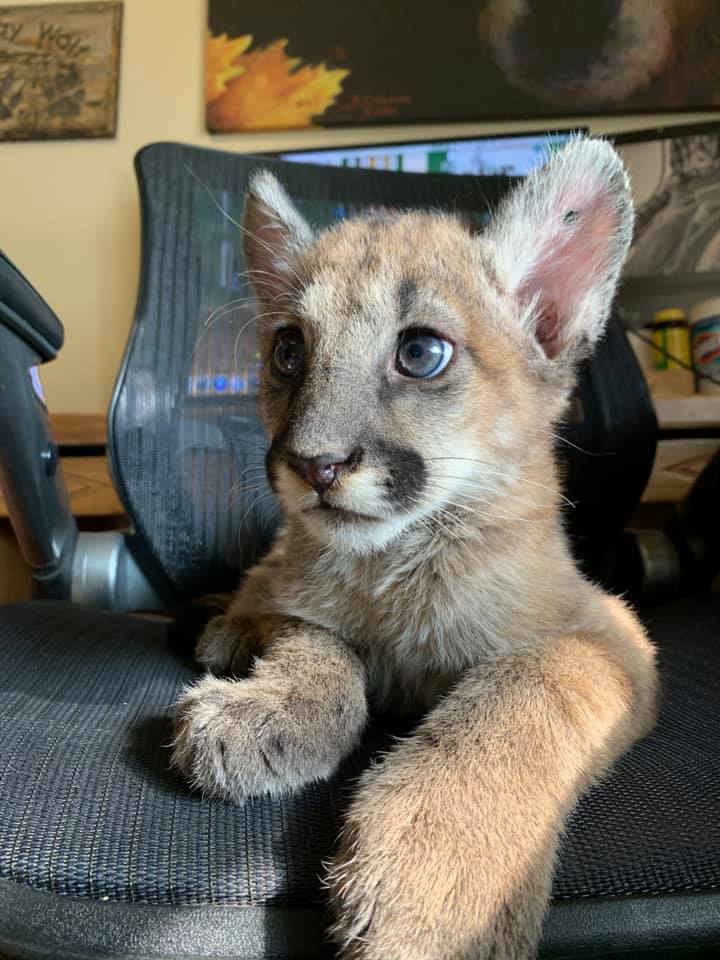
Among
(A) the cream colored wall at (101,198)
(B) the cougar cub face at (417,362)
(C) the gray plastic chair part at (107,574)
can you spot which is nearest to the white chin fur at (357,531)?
(B) the cougar cub face at (417,362)

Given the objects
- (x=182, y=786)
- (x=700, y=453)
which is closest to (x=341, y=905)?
(x=182, y=786)

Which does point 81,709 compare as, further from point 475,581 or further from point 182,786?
point 475,581

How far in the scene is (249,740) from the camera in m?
0.60

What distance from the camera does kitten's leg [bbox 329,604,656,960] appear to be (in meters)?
0.46

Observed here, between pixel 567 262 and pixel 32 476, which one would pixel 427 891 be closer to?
pixel 567 262

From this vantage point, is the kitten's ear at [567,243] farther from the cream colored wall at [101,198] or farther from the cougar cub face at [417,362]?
the cream colored wall at [101,198]

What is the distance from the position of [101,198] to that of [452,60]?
51.3 inches

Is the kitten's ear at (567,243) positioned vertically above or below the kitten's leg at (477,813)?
above

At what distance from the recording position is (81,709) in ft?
2.30

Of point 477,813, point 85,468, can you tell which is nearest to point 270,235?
point 477,813

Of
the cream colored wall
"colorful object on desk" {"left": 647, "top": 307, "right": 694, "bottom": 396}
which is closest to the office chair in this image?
"colorful object on desk" {"left": 647, "top": 307, "right": 694, "bottom": 396}

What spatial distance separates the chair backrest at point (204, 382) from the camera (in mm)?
1297

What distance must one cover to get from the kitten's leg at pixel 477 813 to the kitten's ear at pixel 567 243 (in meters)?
0.44

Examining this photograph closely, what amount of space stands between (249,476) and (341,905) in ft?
2.95
